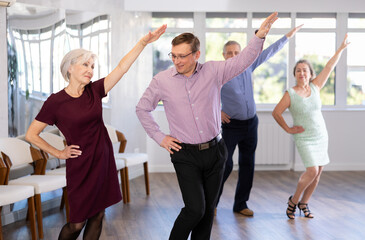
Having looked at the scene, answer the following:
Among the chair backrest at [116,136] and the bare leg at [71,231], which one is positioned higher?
the chair backrest at [116,136]

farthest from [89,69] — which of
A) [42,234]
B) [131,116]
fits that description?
[131,116]

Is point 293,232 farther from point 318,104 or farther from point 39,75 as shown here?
point 39,75

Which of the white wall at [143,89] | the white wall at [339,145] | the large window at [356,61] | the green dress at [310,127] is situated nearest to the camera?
the green dress at [310,127]

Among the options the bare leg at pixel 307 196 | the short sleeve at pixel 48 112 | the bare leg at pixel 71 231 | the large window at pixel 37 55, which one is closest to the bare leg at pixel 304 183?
the bare leg at pixel 307 196

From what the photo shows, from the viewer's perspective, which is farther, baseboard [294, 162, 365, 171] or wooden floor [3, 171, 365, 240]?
baseboard [294, 162, 365, 171]

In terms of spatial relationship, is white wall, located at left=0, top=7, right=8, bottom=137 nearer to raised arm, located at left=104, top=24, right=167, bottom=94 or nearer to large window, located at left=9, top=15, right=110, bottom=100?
large window, located at left=9, top=15, right=110, bottom=100

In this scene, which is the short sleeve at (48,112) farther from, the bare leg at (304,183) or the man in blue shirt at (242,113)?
the bare leg at (304,183)

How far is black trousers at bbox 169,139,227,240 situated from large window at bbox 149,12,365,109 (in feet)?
16.6

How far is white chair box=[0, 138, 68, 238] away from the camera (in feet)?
15.9

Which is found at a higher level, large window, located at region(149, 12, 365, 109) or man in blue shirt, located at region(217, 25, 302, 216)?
large window, located at region(149, 12, 365, 109)

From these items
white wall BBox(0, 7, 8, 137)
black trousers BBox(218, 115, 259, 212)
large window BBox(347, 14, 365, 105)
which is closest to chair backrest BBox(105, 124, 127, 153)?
white wall BBox(0, 7, 8, 137)

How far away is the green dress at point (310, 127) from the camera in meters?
5.30

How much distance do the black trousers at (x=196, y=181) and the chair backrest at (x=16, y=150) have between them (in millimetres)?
2103

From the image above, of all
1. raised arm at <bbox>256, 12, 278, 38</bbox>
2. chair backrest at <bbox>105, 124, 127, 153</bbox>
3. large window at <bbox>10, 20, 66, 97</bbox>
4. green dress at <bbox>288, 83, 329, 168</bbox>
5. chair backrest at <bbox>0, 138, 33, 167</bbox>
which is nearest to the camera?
raised arm at <bbox>256, 12, 278, 38</bbox>
